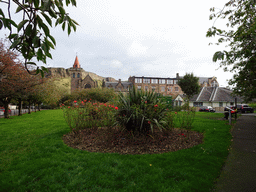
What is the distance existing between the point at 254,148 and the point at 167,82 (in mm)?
61158

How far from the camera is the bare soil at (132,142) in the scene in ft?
15.7

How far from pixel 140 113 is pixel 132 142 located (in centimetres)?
108

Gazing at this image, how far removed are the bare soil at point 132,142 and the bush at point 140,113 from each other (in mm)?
333

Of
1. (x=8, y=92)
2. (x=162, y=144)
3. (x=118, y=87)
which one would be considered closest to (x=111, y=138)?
(x=162, y=144)

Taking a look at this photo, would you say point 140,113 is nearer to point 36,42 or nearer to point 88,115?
point 88,115

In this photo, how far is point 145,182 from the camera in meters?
2.98

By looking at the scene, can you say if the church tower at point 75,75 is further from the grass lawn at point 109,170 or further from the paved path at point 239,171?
the paved path at point 239,171

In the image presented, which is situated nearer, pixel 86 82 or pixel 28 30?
pixel 28 30

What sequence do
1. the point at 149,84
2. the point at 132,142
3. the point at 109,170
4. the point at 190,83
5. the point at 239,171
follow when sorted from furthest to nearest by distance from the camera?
the point at 149,84 → the point at 190,83 → the point at 132,142 → the point at 109,170 → the point at 239,171

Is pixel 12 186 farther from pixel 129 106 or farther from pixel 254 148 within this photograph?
pixel 254 148

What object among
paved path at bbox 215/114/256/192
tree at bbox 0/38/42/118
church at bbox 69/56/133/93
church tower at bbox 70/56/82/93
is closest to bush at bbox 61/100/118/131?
paved path at bbox 215/114/256/192

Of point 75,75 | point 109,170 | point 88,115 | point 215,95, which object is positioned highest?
point 75,75

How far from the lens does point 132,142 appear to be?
5.12m

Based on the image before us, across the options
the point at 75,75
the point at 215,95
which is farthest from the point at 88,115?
the point at 75,75
